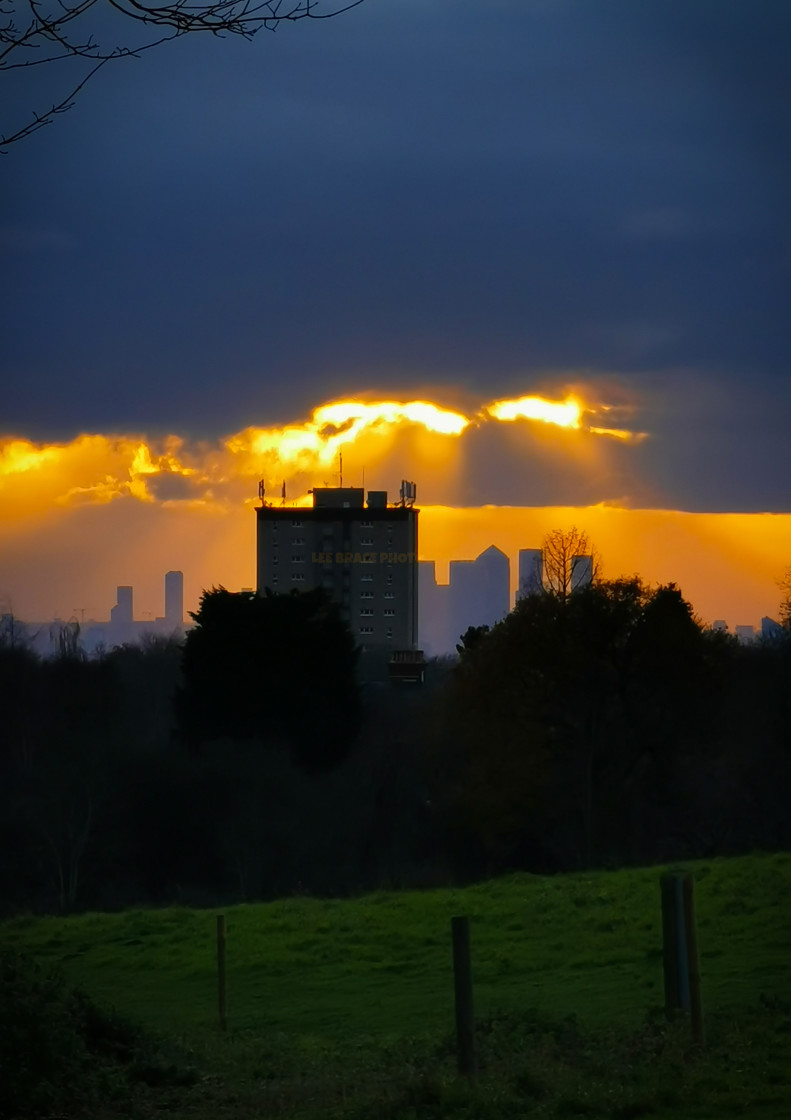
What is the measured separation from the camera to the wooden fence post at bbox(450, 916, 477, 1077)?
9227mm

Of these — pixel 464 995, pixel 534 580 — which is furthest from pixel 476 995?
pixel 534 580

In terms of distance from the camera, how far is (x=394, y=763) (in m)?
50.7

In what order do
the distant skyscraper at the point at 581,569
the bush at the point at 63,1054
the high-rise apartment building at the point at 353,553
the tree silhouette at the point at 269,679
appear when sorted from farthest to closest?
the high-rise apartment building at the point at 353,553 < the distant skyscraper at the point at 581,569 < the tree silhouette at the point at 269,679 < the bush at the point at 63,1054

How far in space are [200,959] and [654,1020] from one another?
10259mm

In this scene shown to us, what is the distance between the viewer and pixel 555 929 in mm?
20219

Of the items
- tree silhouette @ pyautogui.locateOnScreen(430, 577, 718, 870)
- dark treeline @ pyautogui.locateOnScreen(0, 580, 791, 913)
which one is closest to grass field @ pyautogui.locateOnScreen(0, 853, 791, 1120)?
dark treeline @ pyautogui.locateOnScreen(0, 580, 791, 913)

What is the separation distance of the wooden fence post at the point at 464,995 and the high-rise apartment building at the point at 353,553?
117166 millimetres

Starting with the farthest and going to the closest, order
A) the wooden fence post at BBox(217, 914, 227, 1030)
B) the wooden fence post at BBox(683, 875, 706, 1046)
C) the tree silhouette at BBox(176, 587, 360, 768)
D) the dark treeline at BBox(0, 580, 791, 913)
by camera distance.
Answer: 1. the tree silhouette at BBox(176, 587, 360, 768)
2. the dark treeline at BBox(0, 580, 791, 913)
3. the wooden fence post at BBox(217, 914, 227, 1030)
4. the wooden fence post at BBox(683, 875, 706, 1046)

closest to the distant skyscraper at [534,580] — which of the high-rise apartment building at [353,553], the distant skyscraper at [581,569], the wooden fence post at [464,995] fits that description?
the distant skyscraper at [581,569]

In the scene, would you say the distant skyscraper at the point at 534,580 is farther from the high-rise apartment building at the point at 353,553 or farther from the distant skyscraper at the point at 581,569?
Result: the high-rise apartment building at the point at 353,553

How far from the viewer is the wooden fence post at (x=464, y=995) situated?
9.23m

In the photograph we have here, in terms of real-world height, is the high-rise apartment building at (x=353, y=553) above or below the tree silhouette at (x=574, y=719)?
above

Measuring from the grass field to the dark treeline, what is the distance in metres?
13.7

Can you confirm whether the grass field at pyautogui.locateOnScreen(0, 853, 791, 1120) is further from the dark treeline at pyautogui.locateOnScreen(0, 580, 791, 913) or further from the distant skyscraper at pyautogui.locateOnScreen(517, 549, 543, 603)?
the distant skyscraper at pyautogui.locateOnScreen(517, 549, 543, 603)
